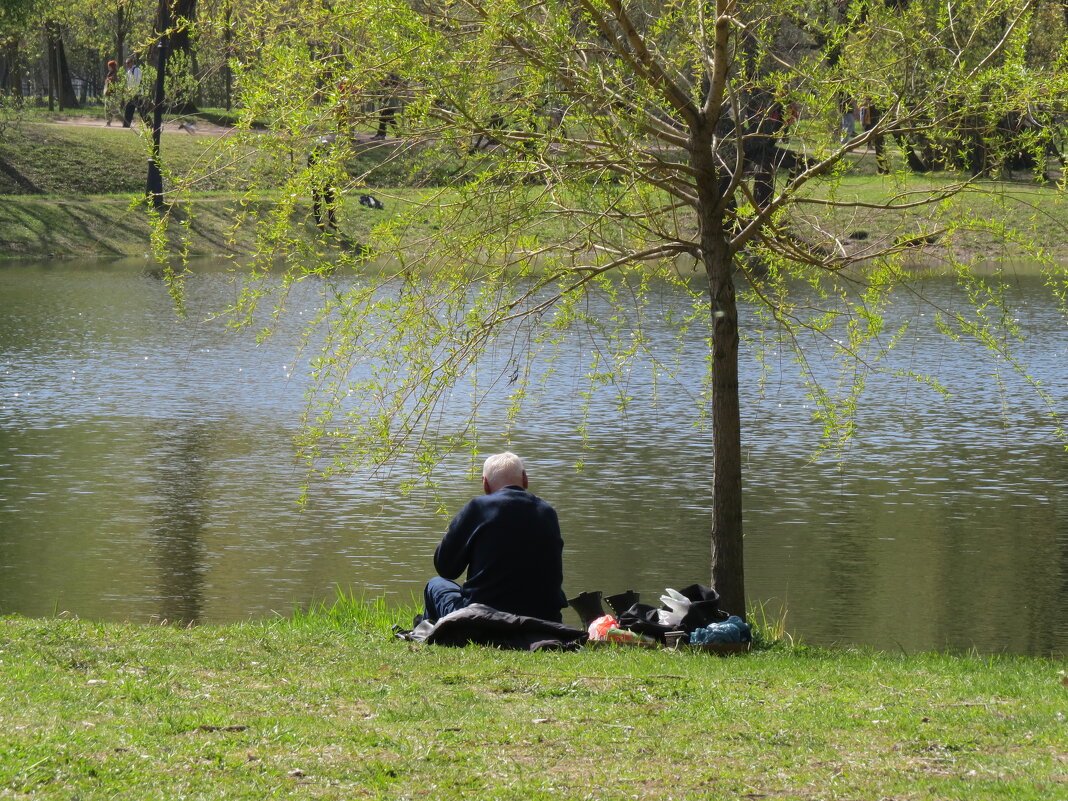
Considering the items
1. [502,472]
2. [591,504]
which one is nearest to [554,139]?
[502,472]

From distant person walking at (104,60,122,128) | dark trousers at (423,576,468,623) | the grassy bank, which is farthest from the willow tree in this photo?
distant person walking at (104,60,122,128)

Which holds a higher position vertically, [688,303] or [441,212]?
[441,212]

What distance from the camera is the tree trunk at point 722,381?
340 inches

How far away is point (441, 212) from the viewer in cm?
813

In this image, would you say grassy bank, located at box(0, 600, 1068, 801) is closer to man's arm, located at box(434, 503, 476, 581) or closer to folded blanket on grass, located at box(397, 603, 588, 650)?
folded blanket on grass, located at box(397, 603, 588, 650)

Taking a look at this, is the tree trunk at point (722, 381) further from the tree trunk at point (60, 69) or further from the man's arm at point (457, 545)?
the tree trunk at point (60, 69)

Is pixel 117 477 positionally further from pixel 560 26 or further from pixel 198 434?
pixel 560 26

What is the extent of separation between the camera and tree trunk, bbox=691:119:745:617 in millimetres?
8633

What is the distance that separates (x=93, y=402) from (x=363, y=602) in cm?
1047

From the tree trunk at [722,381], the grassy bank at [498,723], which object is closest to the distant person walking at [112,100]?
the tree trunk at [722,381]

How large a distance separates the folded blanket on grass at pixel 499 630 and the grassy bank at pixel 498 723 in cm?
20

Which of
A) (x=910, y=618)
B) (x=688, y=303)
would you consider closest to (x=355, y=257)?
(x=910, y=618)

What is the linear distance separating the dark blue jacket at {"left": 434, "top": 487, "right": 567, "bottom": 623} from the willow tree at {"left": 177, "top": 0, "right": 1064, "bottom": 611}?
0.79 m

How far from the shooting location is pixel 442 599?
26.1 ft
